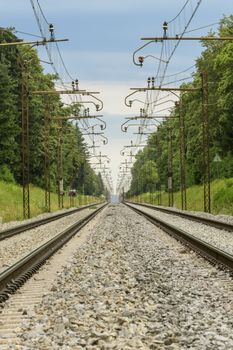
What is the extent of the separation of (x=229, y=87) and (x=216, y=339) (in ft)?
166

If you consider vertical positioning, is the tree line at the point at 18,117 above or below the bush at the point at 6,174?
above

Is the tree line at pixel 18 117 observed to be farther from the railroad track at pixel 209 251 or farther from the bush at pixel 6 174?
the railroad track at pixel 209 251

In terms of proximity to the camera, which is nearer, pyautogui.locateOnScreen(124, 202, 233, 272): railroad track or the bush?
pyautogui.locateOnScreen(124, 202, 233, 272): railroad track

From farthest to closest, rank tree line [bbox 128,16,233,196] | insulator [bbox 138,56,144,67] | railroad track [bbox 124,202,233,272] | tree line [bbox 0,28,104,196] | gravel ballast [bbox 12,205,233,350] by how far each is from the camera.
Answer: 1. tree line [bbox 0,28,104,196]
2. tree line [bbox 128,16,233,196]
3. insulator [bbox 138,56,144,67]
4. railroad track [bbox 124,202,233,272]
5. gravel ballast [bbox 12,205,233,350]

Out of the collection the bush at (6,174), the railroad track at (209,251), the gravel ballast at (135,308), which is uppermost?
the bush at (6,174)

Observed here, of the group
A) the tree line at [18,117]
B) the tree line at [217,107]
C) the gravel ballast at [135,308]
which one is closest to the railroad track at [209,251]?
the gravel ballast at [135,308]

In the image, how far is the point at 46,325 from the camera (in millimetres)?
7160

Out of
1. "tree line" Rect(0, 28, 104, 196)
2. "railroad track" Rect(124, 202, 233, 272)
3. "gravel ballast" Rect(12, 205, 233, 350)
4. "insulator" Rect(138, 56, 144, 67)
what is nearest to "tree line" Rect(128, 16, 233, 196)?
"tree line" Rect(0, 28, 104, 196)

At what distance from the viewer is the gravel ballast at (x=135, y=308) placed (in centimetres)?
626

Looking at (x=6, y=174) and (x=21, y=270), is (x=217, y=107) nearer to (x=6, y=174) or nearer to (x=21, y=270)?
(x=6, y=174)

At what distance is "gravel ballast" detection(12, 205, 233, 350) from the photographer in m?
6.26

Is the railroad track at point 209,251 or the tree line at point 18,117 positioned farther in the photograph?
the tree line at point 18,117

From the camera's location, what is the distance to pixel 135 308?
798 cm

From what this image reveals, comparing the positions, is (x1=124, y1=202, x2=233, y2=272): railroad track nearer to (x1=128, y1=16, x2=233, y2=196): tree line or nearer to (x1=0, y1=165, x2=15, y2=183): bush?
(x1=128, y1=16, x2=233, y2=196): tree line
